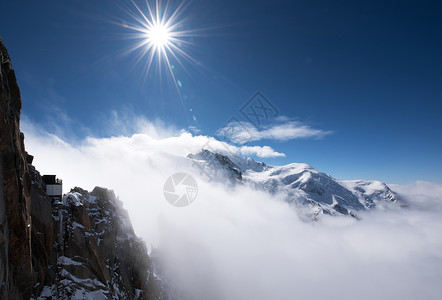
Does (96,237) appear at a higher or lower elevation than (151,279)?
higher

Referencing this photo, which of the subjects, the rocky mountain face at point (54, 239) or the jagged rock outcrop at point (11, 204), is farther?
the rocky mountain face at point (54, 239)

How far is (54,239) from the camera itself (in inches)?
1047

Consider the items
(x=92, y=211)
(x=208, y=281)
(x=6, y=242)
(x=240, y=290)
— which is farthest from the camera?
(x=240, y=290)

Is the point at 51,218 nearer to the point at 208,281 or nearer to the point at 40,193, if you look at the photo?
the point at 40,193

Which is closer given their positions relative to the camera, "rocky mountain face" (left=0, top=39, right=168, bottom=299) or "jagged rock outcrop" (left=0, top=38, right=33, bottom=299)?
"jagged rock outcrop" (left=0, top=38, right=33, bottom=299)

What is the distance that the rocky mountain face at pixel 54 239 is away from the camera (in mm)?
15602

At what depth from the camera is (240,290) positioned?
18712 cm

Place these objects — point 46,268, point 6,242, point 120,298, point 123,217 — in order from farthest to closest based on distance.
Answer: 1. point 123,217
2. point 120,298
3. point 46,268
4. point 6,242

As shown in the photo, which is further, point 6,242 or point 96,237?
point 96,237

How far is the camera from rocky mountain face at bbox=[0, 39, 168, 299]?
15.6 m

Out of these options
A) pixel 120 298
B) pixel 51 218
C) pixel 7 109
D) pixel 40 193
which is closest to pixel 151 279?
pixel 120 298

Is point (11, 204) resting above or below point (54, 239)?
below

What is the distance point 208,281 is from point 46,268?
169m

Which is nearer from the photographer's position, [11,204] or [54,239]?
[11,204]
